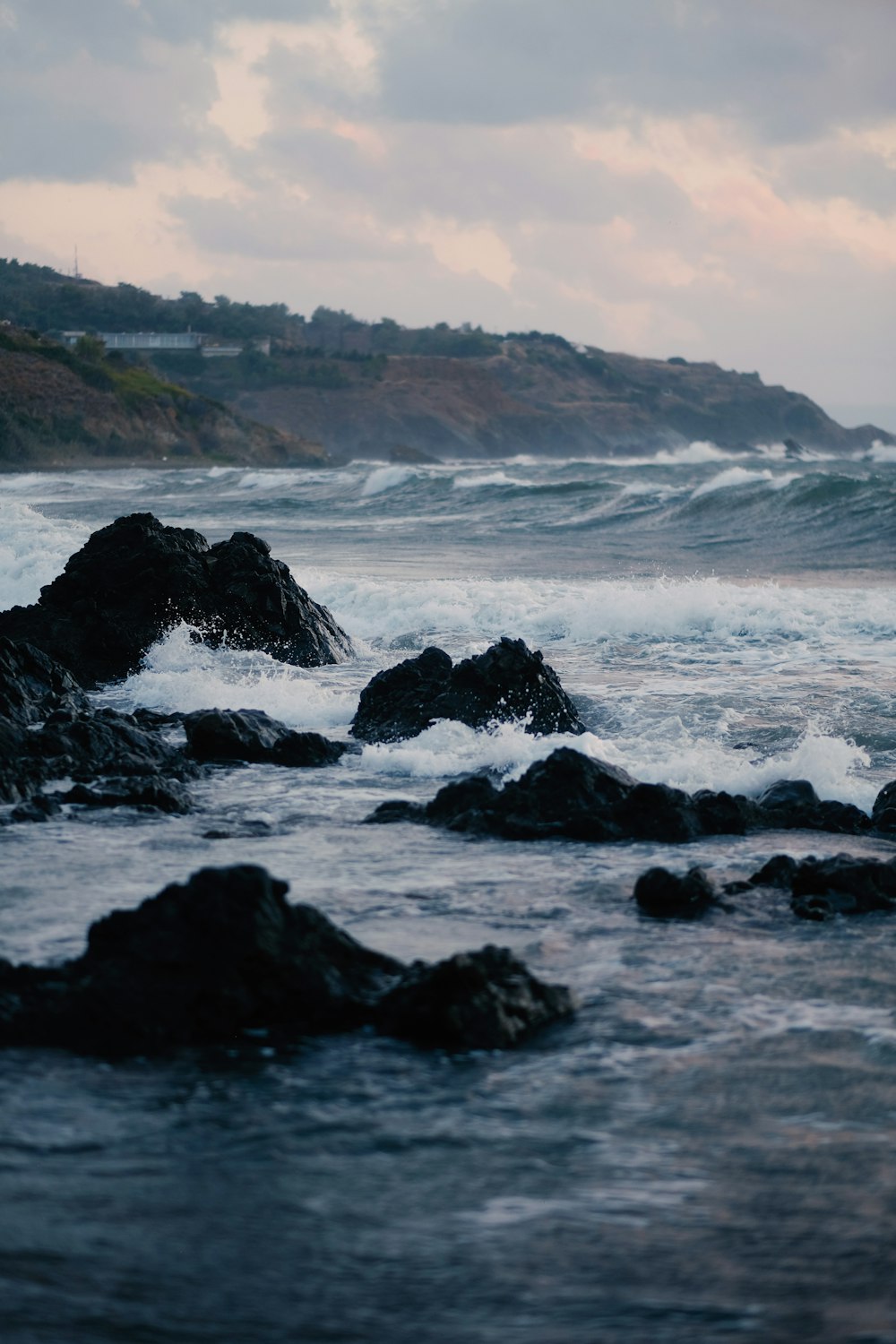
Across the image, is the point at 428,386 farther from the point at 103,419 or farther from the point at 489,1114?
the point at 489,1114

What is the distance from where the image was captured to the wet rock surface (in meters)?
7.22

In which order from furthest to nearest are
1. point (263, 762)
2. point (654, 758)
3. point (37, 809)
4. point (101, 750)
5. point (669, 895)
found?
point (654, 758), point (263, 762), point (101, 750), point (37, 809), point (669, 895)

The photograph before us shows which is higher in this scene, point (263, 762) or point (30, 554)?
point (30, 554)

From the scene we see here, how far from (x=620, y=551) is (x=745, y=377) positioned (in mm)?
133369

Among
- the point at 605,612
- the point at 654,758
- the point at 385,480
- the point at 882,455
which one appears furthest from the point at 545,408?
the point at 654,758

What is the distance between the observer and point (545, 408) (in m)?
134

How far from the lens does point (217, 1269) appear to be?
3.26m

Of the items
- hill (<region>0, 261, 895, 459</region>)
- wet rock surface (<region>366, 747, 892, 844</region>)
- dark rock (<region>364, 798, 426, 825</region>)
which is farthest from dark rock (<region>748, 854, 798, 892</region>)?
hill (<region>0, 261, 895, 459</region>)

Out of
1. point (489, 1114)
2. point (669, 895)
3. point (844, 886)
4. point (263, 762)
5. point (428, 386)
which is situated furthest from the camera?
point (428, 386)

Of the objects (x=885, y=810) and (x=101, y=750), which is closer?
(x=885, y=810)

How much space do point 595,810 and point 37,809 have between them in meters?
2.86

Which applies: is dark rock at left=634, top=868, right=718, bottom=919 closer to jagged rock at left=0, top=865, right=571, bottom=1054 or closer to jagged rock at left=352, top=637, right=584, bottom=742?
jagged rock at left=0, top=865, right=571, bottom=1054

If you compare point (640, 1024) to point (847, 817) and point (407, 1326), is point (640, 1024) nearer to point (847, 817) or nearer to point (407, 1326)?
point (407, 1326)

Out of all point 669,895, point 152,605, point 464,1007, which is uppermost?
point 152,605
